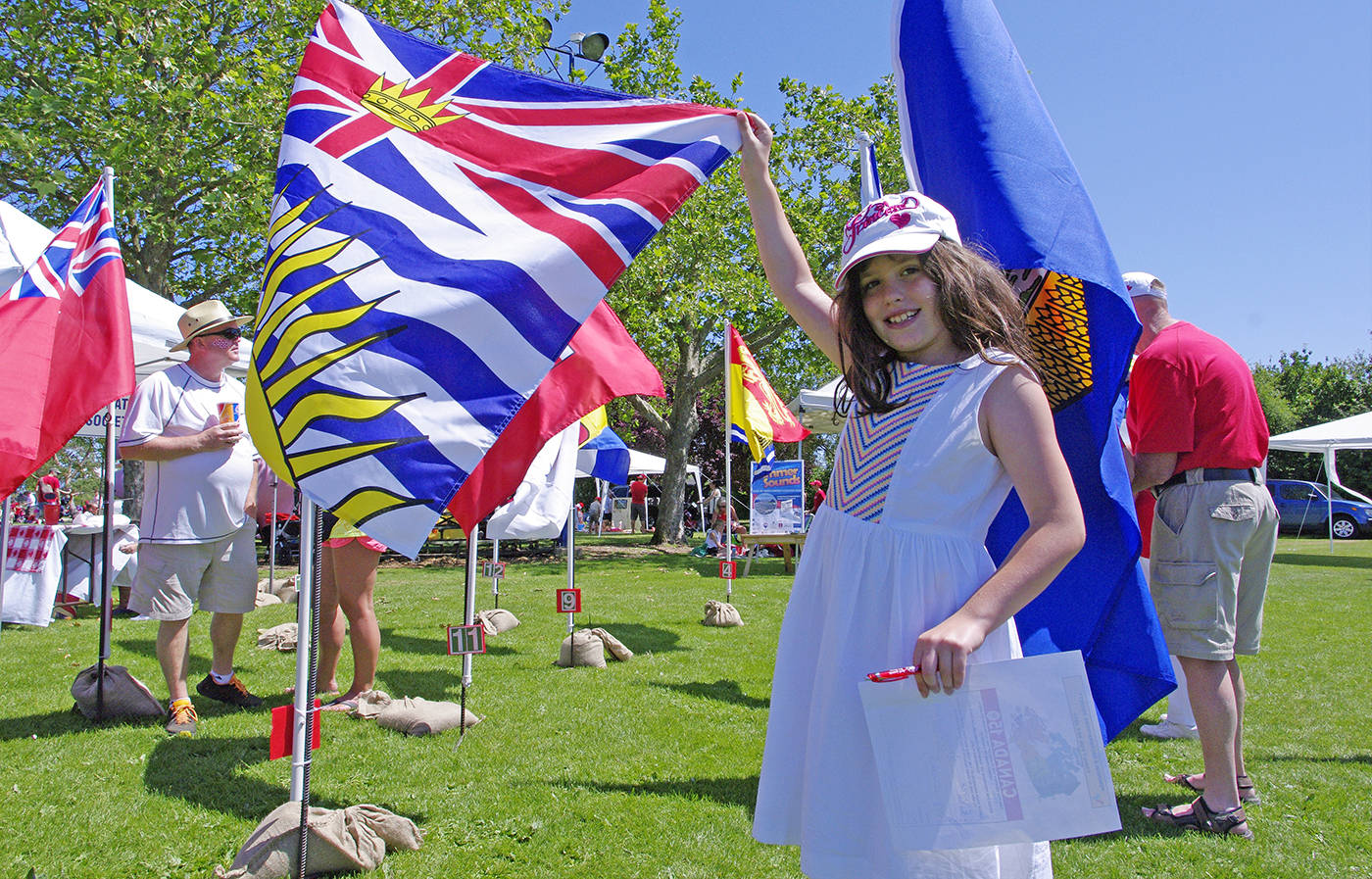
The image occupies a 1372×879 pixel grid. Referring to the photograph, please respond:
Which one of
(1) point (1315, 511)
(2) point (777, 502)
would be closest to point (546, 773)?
(2) point (777, 502)

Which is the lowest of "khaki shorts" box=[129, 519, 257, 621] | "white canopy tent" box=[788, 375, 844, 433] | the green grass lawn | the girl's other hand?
the green grass lawn

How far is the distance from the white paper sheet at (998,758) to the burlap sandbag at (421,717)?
3813mm

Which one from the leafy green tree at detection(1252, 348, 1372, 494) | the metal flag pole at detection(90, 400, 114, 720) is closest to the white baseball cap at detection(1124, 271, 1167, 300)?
the metal flag pole at detection(90, 400, 114, 720)

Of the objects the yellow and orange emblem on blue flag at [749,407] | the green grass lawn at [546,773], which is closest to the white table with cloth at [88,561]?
the green grass lawn at [546,773]

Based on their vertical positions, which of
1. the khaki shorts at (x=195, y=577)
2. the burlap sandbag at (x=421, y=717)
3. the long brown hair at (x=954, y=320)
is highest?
the long brown hair at (x=954, y=320)

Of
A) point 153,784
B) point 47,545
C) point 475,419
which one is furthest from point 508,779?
point 47,545

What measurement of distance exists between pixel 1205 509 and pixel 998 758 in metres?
2.54

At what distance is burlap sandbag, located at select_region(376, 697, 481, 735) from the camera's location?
482 cm

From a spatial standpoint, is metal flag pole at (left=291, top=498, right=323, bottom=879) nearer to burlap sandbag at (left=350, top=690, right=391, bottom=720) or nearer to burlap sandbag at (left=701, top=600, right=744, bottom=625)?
burlap sandbag at (left=350, top=690, right=391, bottom=720)

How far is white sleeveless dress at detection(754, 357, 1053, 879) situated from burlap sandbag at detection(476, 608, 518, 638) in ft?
22.4

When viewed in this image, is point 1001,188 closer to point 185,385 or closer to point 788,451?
point 185,385

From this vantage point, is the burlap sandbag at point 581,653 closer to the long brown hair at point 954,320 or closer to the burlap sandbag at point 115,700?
the burlap sandbag at point 115,700

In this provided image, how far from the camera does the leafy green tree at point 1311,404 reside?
37.0 meters

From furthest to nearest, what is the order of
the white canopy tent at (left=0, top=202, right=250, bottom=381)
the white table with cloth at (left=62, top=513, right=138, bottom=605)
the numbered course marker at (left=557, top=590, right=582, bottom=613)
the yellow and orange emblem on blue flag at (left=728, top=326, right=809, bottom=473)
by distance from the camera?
the yellow and orange emblem on blue flag at (left=728, top=326, right=809, bottom=473), the white table with cloth at (left=62, top=513, right=138, bottom=605), the numbered course marker at (left=557, top=590, right=582, bottom=613), the white canopy tent at (left=0, top=202, right=250, bottom=381)
